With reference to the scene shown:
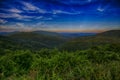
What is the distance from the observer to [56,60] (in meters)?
3.22

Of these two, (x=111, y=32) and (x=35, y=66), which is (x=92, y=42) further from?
(x=35, y=66)

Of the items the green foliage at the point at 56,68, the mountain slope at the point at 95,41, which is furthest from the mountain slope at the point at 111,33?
the green foliage at the point at 56,68

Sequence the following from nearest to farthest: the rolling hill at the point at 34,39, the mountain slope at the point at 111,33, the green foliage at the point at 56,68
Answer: the green foliage at the point at 56,68 → the rolling hill at the point at 34,39 → the mountain slope at the point at 111,33

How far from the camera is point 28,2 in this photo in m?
5.90

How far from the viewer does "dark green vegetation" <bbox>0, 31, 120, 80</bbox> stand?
2688mm

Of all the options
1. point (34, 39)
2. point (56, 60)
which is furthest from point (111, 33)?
point (56, 60)

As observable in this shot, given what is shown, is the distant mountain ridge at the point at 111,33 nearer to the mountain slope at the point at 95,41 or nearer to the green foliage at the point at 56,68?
the mountain slope at the point at 95,41

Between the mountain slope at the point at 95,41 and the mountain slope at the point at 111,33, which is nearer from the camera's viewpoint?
the mountain slope at the point at 95,41

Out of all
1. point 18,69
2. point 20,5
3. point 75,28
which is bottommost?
point 18,69

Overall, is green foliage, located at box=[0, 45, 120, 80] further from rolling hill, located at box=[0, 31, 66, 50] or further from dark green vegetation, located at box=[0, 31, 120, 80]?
rolling hill, located at box=[0, 31, 66, 50]

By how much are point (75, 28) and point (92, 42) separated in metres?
0.63

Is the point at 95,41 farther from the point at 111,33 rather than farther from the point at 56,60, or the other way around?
the point at 56,60

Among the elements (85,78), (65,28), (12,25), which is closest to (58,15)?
(65,28)

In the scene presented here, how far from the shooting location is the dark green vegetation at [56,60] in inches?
106
